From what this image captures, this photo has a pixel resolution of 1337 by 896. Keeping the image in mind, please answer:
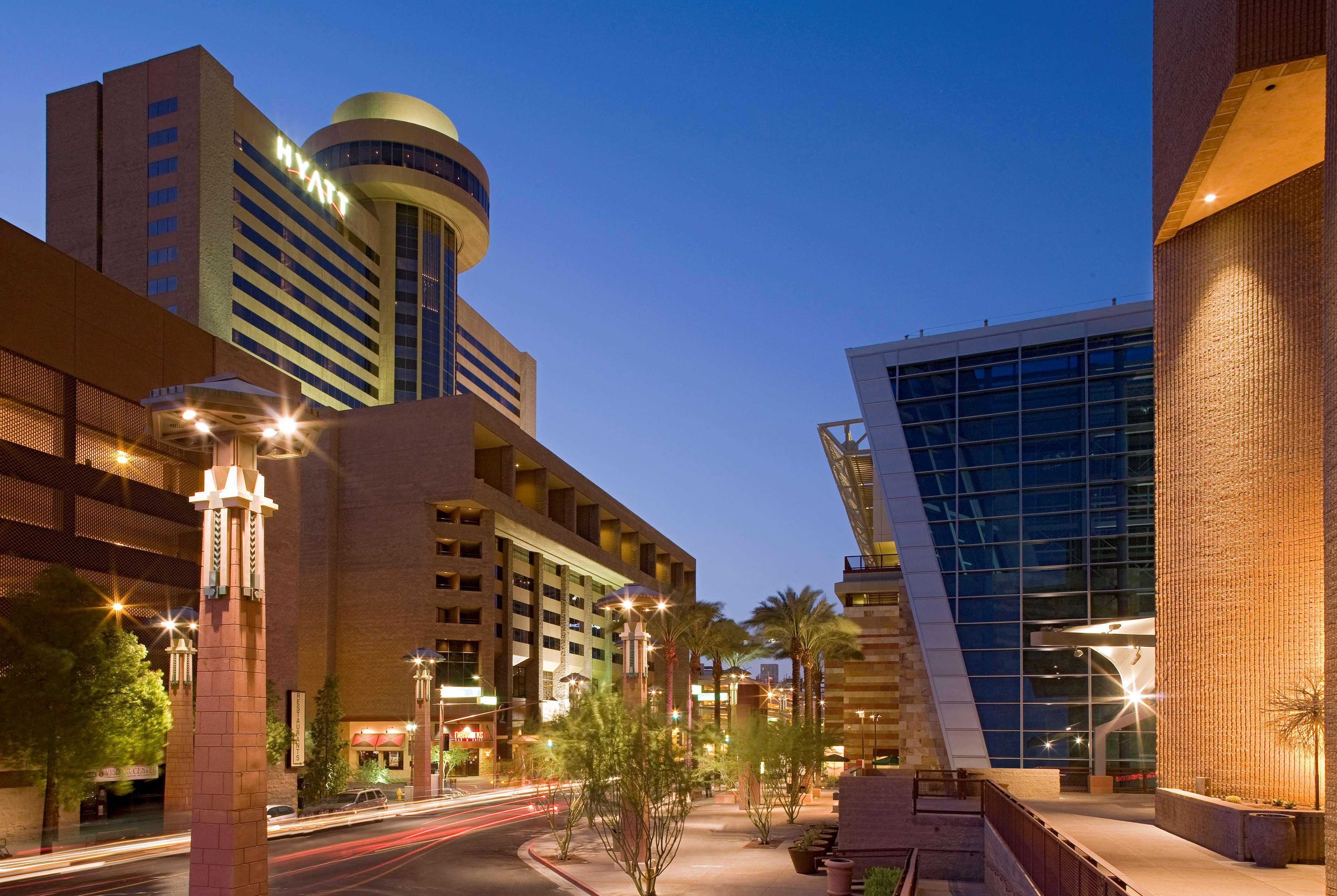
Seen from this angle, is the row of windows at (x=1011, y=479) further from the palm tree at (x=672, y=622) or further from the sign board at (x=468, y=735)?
the sign board at (x=468, y=735)

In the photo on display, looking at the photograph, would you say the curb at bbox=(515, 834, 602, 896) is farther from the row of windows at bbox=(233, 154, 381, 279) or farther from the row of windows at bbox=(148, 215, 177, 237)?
the row of windows at bbox=(233, 154, 381, 279)

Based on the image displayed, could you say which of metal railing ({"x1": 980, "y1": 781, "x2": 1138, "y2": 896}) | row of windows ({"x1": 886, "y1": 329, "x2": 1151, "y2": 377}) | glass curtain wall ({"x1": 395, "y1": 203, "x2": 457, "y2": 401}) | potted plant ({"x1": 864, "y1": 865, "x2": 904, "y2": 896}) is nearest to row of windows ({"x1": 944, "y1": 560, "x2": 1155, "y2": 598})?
row of windows ({"x1": 886, "y1": 329, "x2": 1151, "y2": 377})

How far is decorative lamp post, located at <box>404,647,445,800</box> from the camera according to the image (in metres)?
66.8

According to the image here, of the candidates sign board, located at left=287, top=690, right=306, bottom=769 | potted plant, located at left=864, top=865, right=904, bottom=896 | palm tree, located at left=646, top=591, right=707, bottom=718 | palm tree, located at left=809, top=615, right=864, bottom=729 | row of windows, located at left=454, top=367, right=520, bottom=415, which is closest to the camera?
potted plant, located at left=864, top=865, right=904, bottom=896

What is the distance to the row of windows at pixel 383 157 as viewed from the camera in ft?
454

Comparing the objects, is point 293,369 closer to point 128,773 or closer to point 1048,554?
point 128,773

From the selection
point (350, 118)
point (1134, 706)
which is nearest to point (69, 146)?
point (350, 118)

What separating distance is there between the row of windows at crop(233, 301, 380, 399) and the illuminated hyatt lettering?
1661cm

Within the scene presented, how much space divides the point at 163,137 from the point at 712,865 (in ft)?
307

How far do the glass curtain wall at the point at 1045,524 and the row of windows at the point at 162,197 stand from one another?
77829mm

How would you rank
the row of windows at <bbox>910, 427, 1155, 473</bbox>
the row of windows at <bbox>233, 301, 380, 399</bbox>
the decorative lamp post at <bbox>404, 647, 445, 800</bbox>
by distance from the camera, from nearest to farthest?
the row of windows at <bbox>910, 427, 1155, 473</bbox>
the decorative lamp post at <bbox>404, 647, 445, 800</bbox>
the row of windows at <bbox>233, 301, 380, 399</bbox>

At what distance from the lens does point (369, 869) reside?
33.6 meters

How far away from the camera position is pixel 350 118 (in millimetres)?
146250

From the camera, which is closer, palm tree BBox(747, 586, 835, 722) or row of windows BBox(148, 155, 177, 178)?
palm tree BBox(747, 586, 835, 722)
